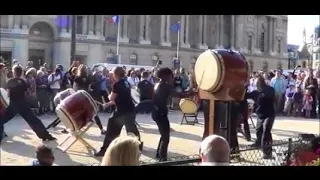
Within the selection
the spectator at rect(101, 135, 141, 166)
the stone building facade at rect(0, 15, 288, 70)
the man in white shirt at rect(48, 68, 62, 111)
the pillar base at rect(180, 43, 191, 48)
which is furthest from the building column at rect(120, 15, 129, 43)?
the spectator at rect(101, 135, 141, 166)

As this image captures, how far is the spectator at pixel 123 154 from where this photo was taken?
11.5 ft

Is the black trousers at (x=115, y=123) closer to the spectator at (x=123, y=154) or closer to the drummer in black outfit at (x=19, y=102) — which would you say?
the drummer in black outfit at (x=19, y=102)

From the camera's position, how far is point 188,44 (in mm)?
57281

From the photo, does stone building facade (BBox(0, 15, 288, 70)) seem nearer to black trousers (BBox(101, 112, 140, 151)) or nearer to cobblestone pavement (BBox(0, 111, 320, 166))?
cobblestone pavement (BBox(0, 111, 320, 166))

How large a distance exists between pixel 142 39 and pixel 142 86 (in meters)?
38.7

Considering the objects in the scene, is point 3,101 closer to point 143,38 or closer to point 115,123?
point 115,123

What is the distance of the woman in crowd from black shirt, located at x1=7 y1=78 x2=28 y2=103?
5.99m

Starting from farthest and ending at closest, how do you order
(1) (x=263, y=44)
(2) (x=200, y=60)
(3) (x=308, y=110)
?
1. (1) (x=263, y=44)
2. (3) (x=308, y=110)
3. (2) (x=200, y=60)

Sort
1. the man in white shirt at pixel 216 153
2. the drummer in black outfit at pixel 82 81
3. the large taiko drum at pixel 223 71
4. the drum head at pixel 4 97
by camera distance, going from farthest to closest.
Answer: the drummer in black outfit at pixel 82 81
the drum head at pixel 4 97
the large taiko drum at pixel 223 71
the man in white shirt at pixel 216 153

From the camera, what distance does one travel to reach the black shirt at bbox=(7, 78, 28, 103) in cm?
946

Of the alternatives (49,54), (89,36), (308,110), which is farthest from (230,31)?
(308,110)

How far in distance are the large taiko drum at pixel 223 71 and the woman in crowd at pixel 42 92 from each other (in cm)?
870

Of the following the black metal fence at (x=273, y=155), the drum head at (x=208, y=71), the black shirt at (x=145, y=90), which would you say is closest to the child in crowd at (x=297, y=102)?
the black shirt at (x=145, y=90)

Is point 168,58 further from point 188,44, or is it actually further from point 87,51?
point 87,51
